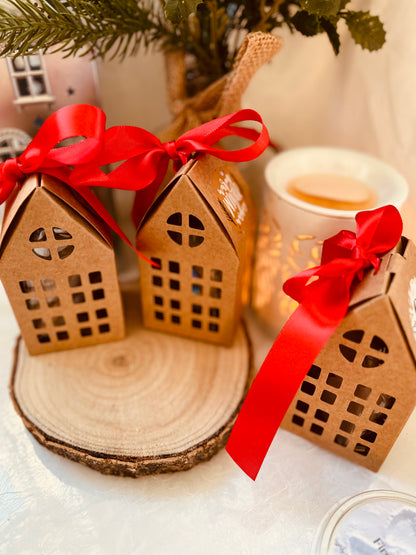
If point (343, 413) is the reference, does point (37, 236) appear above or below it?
above

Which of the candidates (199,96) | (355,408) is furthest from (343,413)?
(199,96)

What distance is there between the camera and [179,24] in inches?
22.7

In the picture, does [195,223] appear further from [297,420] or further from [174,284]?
[297,420]

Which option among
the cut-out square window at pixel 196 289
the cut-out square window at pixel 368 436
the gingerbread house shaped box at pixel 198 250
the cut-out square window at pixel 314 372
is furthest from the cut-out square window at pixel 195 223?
the cut-out square window at pixel 368 436

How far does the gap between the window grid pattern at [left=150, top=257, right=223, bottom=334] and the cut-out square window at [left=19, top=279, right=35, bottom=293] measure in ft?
0.53

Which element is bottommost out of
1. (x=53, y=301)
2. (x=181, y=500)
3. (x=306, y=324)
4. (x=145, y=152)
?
(x=181, y=500)

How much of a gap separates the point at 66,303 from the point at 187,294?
17 cm

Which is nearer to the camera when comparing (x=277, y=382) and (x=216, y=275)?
(x=277, y=382)

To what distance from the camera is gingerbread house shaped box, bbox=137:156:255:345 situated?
587mm

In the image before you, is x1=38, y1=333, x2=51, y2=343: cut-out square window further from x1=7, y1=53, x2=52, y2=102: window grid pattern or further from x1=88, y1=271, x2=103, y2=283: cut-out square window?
x1=7, y1=53, x2=52, y2=102: window grid pattern

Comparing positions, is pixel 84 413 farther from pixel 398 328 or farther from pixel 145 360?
→ pixel 398 328

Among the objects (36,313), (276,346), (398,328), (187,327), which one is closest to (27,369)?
(36,313)

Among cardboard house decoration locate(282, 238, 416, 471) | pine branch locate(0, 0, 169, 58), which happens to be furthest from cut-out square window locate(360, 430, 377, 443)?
pine branch locate(0, 0, 169, 58)

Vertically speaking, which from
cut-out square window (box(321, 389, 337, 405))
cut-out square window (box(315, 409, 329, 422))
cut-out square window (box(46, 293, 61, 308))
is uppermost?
cut-out square window (box(46, 293, 61, 308))
